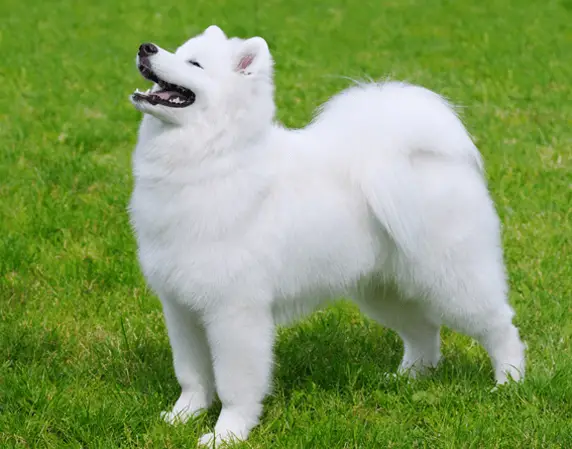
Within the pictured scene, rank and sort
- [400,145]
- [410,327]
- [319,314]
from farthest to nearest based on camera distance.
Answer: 1. [319,314]
2. [410,327]
3. [400,145]

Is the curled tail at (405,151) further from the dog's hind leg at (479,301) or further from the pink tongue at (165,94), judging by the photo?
the pink tongue at (165,94)

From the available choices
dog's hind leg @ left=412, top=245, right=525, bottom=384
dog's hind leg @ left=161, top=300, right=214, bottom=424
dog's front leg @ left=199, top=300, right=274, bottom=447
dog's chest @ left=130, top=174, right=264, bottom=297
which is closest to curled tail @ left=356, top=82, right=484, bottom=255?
dog's hind leg @ left=412, top=245, right=525, bottom=384

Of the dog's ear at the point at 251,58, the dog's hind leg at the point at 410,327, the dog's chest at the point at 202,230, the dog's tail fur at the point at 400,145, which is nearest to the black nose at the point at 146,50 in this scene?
the dog's ear at the point at 251,58

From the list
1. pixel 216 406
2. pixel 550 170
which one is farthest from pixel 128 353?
pixel 550 170

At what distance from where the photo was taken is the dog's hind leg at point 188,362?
146 inches

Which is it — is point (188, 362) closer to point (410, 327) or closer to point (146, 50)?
point (410, 327)

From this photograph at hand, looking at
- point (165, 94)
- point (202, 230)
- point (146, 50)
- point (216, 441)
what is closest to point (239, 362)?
point (216, 441)

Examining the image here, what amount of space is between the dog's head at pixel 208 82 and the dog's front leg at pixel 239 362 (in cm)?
68

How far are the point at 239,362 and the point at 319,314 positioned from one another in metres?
1.20

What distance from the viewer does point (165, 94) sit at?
3.41m

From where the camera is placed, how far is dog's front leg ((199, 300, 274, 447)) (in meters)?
3.51

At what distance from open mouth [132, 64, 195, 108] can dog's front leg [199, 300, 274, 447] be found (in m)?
0.74

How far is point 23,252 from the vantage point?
5195mm

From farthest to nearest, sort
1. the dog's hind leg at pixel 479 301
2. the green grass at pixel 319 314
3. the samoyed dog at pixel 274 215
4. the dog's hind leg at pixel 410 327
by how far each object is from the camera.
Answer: the dog's hind leg at pixel 410 327 → the dog's hind leg at pixel 479 301 → the green grass at pixel 319 314 → the samoyed dog at pixel 274 215
